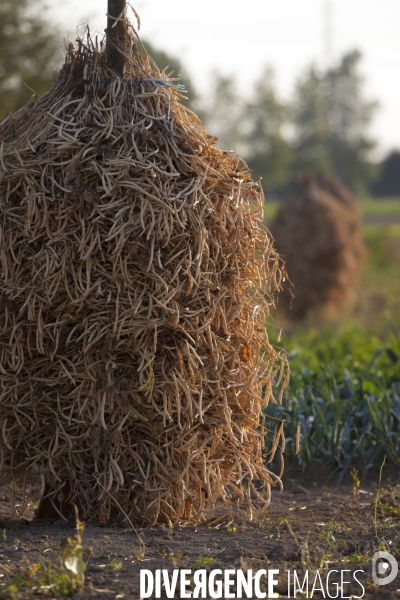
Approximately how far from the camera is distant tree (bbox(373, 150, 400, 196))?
62.3 m

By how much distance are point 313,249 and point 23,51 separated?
20.4ft

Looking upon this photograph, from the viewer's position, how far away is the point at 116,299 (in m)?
3.17

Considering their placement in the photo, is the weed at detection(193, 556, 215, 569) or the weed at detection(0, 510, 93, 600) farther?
the weed at detection(193, 556, 215, 569)

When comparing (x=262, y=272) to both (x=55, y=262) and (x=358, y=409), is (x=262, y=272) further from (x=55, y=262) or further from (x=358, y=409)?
(x=358, y=409)

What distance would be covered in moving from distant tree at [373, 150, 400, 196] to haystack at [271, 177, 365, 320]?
50.5m

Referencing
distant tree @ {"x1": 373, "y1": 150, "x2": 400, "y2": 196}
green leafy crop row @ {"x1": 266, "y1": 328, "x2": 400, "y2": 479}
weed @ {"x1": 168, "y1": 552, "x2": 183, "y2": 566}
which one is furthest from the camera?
distant tree @ {"x1": 373, "y1": 150, "x2": 400, "y2": 196}

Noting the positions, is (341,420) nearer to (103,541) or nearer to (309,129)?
(103,541)

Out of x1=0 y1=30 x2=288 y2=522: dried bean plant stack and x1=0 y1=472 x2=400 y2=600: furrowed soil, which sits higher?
x1=0 y1=30 x2=288 y2=522: dried bean plant stack

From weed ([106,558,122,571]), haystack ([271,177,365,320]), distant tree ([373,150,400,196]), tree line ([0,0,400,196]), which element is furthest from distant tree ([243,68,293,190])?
weed ([106,558,122,571])

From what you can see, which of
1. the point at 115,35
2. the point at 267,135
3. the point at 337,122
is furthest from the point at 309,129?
the point at 115,35

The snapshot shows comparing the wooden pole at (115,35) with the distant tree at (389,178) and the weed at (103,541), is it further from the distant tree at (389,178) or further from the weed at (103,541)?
the distant tree at (389,178)

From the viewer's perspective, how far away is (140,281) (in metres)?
3.21

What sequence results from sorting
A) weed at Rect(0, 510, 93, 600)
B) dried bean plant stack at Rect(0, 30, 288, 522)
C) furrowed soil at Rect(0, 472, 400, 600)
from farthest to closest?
dried bean plant stack at Rect(0, 30, 288, 522)
furrowed soil at Rect(0, 472, 400, 600)
weed at Rect(0, 510, 93, 600)

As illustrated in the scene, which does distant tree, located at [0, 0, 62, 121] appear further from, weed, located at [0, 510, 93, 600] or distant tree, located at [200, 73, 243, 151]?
distant tree, located at [200, 73, 243, 151]
